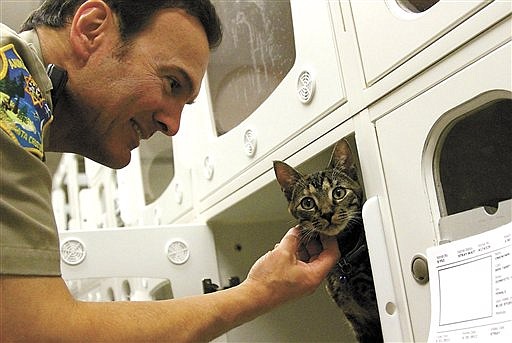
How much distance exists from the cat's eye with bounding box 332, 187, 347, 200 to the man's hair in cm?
32

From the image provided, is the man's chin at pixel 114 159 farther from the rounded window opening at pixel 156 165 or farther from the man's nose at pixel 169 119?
the rounded window opening at pixel 156 165

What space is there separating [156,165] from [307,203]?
2.91ft

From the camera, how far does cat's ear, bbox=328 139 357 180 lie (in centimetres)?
86

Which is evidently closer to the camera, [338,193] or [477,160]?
[477,160]

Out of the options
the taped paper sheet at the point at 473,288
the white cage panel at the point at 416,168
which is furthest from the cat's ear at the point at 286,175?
the taped paper sheet at the point at 473,288

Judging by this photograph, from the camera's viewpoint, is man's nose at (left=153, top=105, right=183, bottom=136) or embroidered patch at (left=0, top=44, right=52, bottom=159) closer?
embroidered patch at (left=0, top=44, right=52, bottom=159)

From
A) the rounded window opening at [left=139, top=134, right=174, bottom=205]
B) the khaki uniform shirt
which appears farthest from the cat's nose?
the rounded window opening at [left=139, top=134, right=174, bottom=205]

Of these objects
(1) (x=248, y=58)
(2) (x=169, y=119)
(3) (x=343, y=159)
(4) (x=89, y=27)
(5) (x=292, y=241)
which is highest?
(1) (x=248, y=58)

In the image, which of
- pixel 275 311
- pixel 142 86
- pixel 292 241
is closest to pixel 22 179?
pixel 142 86

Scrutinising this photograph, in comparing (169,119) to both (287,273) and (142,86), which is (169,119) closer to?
(142,86)

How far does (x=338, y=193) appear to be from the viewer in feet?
2.90

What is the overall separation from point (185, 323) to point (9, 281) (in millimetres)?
212

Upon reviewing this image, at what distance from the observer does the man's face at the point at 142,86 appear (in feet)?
2.80

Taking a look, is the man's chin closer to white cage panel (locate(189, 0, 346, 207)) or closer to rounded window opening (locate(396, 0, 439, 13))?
white cage panel (locate(189, 0, 346, 207))
